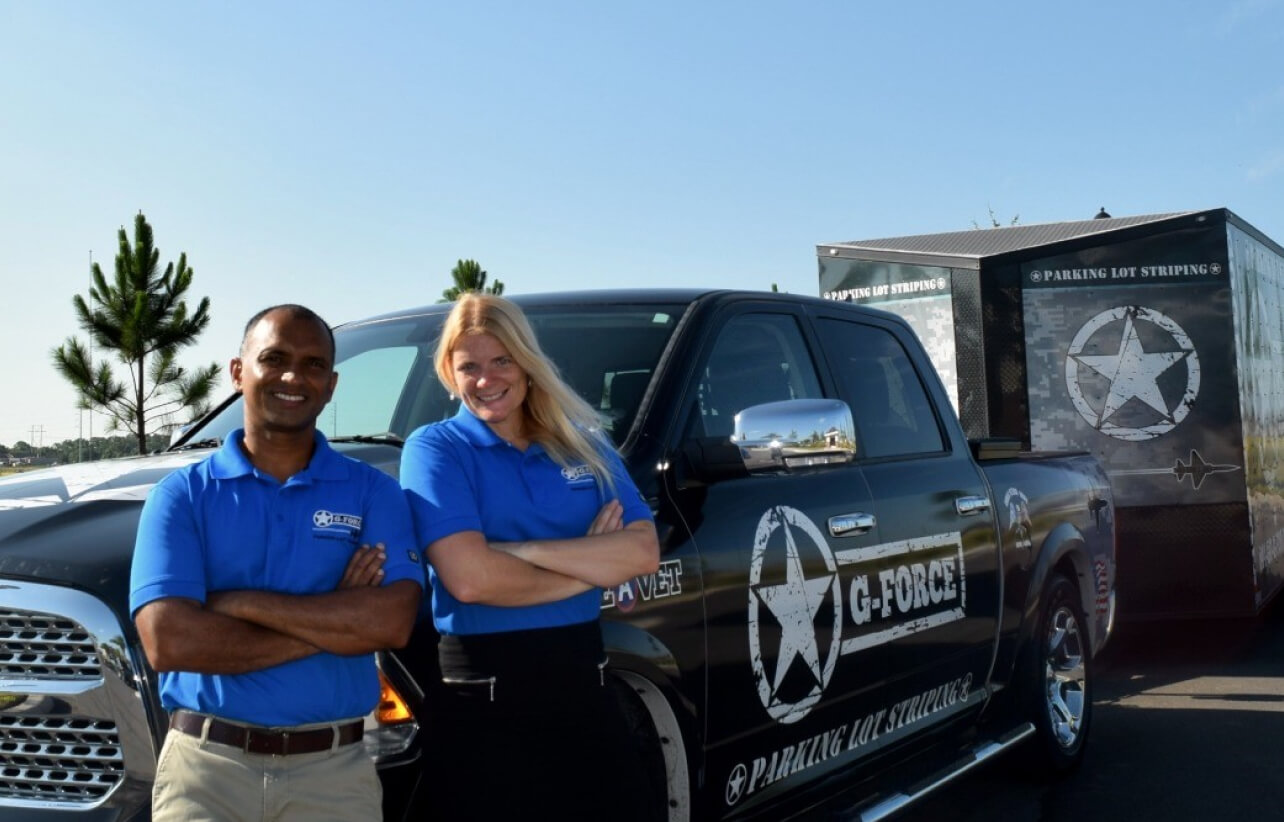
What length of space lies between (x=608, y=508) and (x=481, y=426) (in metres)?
0.32

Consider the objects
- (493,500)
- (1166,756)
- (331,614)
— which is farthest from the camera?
(1166,756)

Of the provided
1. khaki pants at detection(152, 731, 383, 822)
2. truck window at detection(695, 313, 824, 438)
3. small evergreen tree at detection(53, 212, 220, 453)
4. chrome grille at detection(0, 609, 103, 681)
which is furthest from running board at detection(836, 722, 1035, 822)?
small evergreen tree at detection(53, 212, 220, 453)

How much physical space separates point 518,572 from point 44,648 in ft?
2.93

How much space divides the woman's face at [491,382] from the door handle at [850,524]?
5.38 feet

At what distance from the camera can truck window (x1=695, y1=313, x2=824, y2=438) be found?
405 centimetres

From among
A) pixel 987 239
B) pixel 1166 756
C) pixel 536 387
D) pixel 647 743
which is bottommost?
pixel 1166 756

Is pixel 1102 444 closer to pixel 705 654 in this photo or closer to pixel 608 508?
pixel 705 654

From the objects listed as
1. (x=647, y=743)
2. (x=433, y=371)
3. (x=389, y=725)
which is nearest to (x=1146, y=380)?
(x=433, y=371)

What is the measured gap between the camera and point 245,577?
8.18 feet

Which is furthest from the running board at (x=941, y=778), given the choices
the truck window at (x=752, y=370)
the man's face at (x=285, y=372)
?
the man's face at (x=285, y=372)

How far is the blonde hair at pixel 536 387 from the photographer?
2.89 m

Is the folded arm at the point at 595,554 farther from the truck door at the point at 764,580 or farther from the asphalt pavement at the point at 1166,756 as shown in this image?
the asphalt pavement at the point at 1166,756

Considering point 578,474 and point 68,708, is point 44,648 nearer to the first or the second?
point 68,708

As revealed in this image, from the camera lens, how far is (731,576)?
3697 mm
